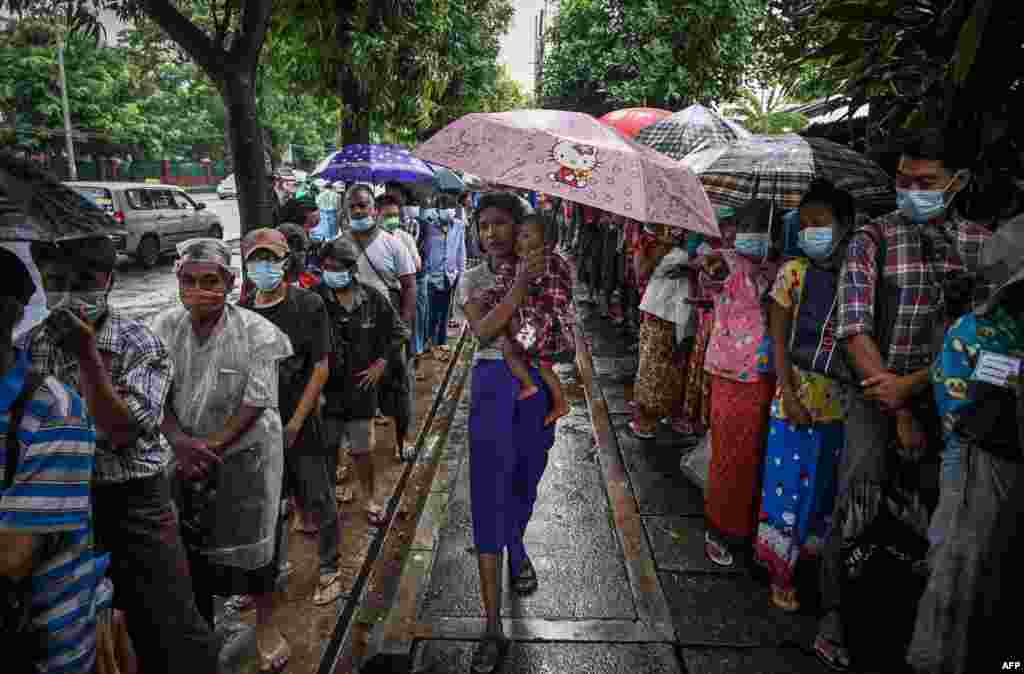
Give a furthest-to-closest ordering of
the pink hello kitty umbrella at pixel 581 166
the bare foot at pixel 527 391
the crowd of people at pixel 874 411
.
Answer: the bare foot at pixel 527 391 → the pink hello kitty umbrella at pixel 581 166 → the crowd of people at pixel 874 411

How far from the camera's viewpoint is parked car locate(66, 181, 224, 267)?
13445 millimetres

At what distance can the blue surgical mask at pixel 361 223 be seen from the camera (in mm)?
4840

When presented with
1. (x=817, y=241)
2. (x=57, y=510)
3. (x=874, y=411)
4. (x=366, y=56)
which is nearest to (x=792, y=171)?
(x=817, y=241)

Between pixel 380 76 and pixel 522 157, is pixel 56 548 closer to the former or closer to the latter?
pixel 522 157

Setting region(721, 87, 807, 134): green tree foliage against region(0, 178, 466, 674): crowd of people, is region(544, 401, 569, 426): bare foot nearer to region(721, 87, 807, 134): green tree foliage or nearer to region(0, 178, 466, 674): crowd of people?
region(0, 178, 466, 674): crowd of people

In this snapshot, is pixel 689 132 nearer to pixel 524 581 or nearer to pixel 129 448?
pixel 524 581

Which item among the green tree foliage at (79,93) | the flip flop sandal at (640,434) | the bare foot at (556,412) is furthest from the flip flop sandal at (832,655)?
the green tree foliage at (79,93)

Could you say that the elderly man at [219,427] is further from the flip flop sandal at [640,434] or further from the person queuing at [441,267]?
the person queuing at [441,267]

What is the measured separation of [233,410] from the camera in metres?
2.48

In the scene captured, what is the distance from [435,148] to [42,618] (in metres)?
2.13

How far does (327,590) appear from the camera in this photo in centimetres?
313

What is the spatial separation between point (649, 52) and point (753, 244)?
10.1 m

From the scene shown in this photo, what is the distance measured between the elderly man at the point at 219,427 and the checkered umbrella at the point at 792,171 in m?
2.48

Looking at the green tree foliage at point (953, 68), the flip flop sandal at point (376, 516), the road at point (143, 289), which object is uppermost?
the green tree foliage at point (953, 68)
